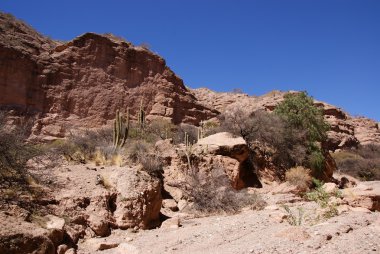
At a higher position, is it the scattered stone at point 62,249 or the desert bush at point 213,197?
the desert bush at point 213,197

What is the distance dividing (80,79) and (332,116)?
3038 centimetres

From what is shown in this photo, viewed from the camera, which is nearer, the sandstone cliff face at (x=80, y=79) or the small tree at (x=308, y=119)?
the small tree at (x=308, y=119)

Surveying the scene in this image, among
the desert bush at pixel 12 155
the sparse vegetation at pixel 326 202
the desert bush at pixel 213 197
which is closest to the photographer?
the desert bush at pixel 12 155

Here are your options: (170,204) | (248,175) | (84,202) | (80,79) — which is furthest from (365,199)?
(80,79)

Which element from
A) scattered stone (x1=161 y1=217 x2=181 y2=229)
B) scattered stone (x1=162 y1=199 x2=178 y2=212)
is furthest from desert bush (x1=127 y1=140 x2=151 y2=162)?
scattered stone (x1=161 y1=217 x2=181 y2=229)

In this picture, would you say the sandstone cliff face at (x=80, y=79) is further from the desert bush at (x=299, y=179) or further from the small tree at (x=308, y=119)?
the desert bush at (x=299, y=179)

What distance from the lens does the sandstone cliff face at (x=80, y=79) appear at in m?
25.4

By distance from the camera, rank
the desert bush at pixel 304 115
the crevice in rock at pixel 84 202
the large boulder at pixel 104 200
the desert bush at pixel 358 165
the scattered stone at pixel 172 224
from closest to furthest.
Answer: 1. the large boulder at pixel 104 200
2. the crevice in rock at pixel 84 202
3. the scattered stone at pixel 172 224
4. the desert bush at pixel 304 115
5. the desert bush at pixel 358 165

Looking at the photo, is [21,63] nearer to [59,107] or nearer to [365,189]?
[59,107]

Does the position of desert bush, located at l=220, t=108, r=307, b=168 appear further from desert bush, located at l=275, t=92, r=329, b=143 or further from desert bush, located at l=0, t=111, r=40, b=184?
desert bush, located at l=0, t=111, r=40, b=184

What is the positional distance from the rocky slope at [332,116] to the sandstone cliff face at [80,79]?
8919 mm

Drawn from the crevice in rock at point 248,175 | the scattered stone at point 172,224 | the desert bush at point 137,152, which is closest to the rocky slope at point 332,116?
the crevice in rock at point 248,175

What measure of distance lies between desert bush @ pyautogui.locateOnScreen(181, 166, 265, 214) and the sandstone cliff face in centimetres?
1637

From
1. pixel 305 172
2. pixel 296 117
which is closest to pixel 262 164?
pixel 305 172
